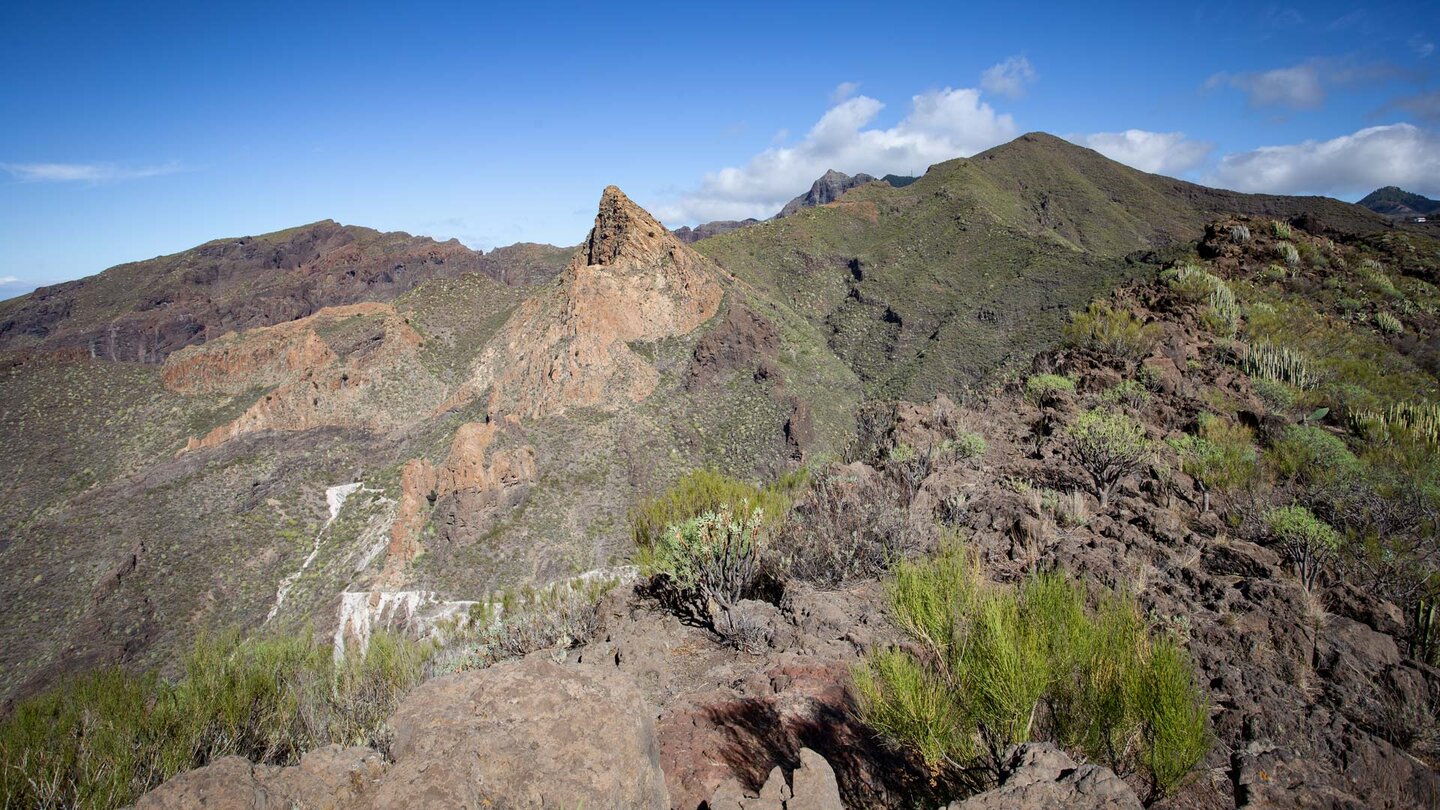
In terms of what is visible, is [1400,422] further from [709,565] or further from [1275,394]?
[709,565]

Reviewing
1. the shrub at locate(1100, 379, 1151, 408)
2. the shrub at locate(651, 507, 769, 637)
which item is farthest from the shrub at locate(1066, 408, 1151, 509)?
the shrub at locate(651, 507, 769, 637)

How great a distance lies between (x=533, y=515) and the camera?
22859 millimetres

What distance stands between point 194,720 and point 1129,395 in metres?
19.0

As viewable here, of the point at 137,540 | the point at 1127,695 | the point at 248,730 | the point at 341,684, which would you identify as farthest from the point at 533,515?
the point at 1127,695

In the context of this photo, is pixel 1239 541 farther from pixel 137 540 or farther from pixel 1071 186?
pixel 1071 186

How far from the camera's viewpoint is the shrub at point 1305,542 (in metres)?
7.32

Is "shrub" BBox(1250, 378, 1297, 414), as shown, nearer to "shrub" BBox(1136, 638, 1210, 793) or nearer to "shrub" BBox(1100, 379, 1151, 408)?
"shrub" BBox(1100, 379, 1151, 408)

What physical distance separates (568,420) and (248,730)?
19936 mm

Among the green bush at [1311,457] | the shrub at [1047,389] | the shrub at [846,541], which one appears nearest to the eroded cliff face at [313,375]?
the shrub at [846,541]

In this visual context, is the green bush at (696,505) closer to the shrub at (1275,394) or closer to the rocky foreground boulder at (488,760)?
the rocky foreground boulder at (488,760)

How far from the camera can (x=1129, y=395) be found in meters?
14.7

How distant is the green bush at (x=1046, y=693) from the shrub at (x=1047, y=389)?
43.2 ft

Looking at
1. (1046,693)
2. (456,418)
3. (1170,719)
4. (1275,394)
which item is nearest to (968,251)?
(1275,394)

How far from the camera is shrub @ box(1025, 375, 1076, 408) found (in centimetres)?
1572
